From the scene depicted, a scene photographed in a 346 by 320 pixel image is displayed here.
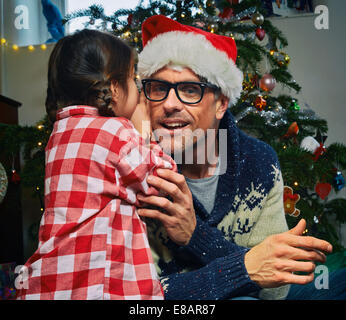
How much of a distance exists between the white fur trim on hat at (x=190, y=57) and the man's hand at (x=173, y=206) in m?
0.35

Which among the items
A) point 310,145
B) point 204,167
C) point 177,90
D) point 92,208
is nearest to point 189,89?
point 177,90

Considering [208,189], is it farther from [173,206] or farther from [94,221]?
[94,221]

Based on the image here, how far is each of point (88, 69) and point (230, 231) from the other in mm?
632

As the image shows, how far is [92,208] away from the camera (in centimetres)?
74

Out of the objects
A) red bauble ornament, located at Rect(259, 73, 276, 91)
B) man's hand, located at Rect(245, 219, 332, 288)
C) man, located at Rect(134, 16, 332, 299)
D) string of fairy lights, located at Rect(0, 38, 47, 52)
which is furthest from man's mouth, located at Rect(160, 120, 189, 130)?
string of fairy lights, located at Rect(0, 38, 47, 52)

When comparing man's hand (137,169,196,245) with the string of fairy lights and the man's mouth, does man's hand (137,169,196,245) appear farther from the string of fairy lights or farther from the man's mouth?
the string of fairy lights

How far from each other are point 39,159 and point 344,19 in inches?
79.2

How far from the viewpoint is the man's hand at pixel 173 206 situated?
2.52 feet

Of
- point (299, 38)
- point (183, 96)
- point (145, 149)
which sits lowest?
point (145, 149)

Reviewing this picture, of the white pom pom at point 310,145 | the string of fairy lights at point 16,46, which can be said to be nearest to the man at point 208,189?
the white pom pom at point 310,145
